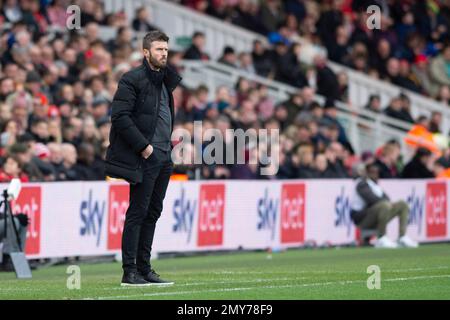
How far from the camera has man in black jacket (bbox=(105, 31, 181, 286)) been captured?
13.9 meters

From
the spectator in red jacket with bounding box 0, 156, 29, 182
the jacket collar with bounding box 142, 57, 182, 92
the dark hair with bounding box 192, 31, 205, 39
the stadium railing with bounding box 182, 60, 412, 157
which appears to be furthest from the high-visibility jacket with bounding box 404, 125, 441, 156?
the jacket collar with bounding box 142, 57, 182, 92

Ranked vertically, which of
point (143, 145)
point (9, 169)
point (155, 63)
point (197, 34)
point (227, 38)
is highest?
point (227, 38)

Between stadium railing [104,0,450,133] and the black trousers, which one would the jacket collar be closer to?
the black trousers

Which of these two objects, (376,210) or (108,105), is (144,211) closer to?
(108,105)

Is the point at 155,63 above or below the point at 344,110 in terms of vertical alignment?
below

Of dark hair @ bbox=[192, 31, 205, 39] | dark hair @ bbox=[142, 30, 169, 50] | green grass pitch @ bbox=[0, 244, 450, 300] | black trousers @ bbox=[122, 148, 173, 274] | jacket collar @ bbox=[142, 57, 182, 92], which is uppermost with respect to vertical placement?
dark hair @ bbox=[192, 31, 205, 39]

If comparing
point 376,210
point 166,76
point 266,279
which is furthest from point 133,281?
point 376,210

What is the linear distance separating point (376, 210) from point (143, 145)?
11752 millimetres

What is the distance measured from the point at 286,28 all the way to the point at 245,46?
3.35ft

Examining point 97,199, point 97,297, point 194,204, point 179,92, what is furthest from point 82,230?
point 97,297

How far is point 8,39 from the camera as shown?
933 inches

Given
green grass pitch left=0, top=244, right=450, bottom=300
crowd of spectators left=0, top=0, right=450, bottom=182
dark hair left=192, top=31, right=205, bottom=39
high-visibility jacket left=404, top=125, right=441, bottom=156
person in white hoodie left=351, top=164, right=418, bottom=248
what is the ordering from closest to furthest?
green grass pitch left=0, top=244, right=450, bottom=300, crowd of spectators left=0, top=0, right=450, bottom=182, person in white hoodie left=351, top=164, right=418, bottom=248, dark hair left=192, top=31, right=205, bottom=39, high-visibility jacket left=404, top=125, right=441, bottom=156

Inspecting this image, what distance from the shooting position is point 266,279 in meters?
15.4
